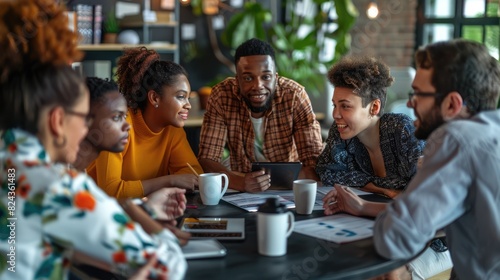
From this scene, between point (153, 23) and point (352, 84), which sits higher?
point (153, 23)

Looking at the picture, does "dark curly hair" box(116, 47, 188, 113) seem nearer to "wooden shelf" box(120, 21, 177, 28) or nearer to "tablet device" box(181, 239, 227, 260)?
"tablet device" box(181, 239, 227, 260)

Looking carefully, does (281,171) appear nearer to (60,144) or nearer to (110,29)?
(60,144)

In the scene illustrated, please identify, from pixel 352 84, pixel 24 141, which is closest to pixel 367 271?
pixel 24 141

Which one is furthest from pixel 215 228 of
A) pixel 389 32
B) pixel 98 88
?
pixel 389 32

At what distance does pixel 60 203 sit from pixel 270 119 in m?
1.90

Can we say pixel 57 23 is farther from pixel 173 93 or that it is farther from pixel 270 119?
pixel 270 119

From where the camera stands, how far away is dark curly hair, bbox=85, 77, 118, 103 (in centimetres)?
190

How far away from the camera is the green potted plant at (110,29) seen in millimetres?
5383

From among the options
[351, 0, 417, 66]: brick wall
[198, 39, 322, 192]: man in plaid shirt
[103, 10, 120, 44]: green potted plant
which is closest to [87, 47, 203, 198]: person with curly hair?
[198, 39, 322, 192]: man in plaid shirt

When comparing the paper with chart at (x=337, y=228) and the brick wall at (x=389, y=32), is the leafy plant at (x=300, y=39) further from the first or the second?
the paper with chart at (x=337, y=228)

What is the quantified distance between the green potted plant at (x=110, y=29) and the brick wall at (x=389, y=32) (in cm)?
243

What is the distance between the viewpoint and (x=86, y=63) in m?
5.42

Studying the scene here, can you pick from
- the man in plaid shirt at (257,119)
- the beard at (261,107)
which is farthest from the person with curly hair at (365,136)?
the beard at (261,107)

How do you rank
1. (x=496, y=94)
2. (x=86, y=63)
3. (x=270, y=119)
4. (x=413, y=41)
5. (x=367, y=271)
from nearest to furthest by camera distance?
(x=367, y=271), (x=496, y=94), (x=270, y=119), (x=86, y=63), (x=413, y=41)
